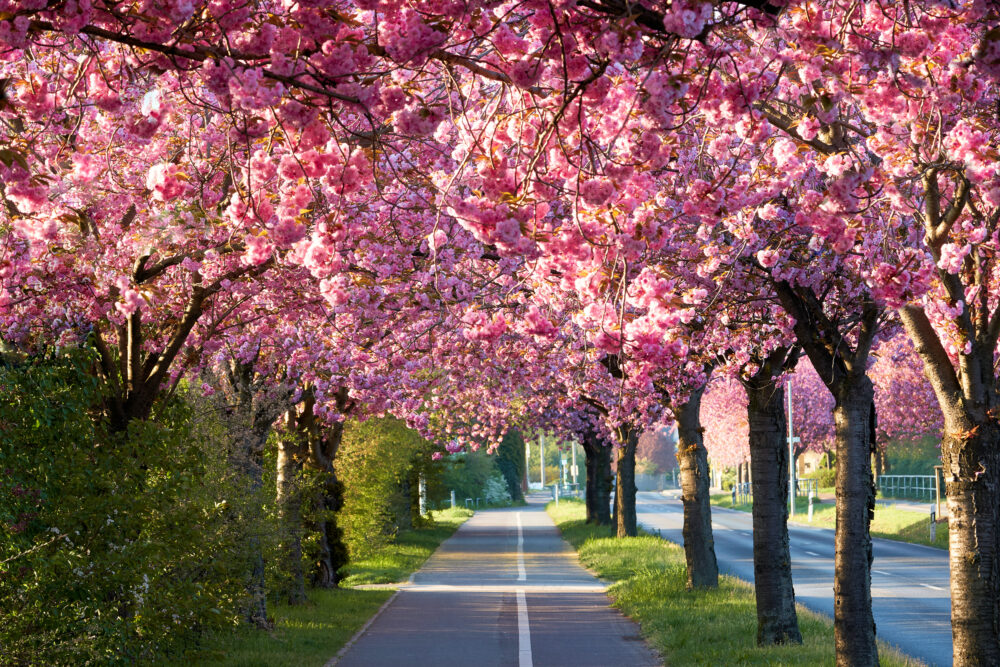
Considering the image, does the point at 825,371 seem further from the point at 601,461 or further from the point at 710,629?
the point at 601,461

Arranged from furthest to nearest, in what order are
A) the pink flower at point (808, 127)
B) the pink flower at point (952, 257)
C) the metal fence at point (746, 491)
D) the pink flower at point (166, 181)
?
1. the metal fence at point (746, 491)
2. the pink flower at point (952, 257)
3. the pink flower at point (166, 181)
4. the pink flower at point (808, 127)

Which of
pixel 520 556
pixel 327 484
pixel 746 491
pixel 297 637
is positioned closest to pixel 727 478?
pixel 746 491

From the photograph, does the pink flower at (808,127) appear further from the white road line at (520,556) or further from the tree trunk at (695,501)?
the white road line at (520,556)

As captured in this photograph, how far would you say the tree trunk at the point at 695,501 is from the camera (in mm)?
20891

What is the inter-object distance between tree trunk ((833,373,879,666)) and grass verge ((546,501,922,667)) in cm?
126

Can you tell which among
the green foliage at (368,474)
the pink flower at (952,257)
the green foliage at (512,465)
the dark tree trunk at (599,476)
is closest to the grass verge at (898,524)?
the dark tree trunk at (599,476)

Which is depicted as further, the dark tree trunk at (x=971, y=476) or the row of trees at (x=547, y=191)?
the dark tree trunk at (x=971, y=476)

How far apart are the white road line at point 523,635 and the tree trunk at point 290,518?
3886 mm

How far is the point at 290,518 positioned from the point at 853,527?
36.2 ft

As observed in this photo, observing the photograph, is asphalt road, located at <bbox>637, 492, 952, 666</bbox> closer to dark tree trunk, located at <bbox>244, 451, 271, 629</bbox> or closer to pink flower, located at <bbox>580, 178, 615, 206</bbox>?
dark tree trunk, located at <bbox>244, 451, 271, 629</bbox>

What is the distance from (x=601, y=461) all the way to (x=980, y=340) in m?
38.2

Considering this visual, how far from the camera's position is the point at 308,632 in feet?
58.0

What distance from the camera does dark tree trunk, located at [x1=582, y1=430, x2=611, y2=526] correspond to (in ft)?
155

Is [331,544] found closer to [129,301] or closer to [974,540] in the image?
[129,301]
